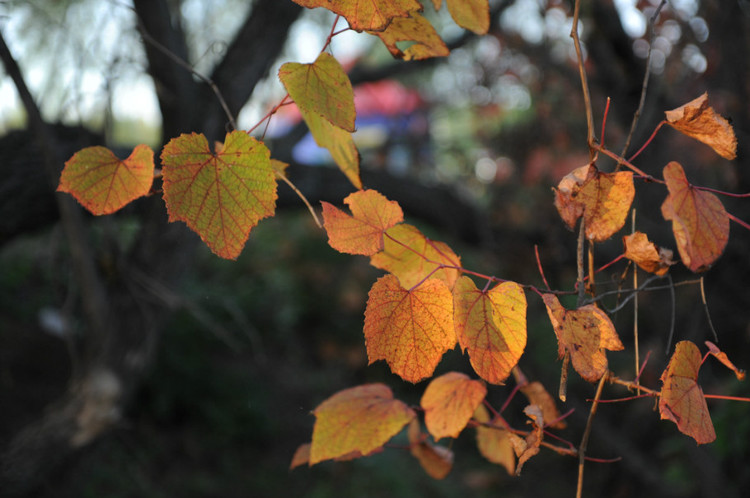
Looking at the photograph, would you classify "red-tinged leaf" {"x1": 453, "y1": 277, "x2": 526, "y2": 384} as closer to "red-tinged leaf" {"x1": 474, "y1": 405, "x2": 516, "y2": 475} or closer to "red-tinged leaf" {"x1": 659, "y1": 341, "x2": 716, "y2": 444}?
"red-tinged leaf" {"x1": 659, "y1": 341, "x2": 716, "y2": 444}

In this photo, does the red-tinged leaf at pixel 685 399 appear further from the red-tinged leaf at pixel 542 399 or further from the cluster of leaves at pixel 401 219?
the red-tinged leaf at pixel 542 399

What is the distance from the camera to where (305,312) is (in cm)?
403

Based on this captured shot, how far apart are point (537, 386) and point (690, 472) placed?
1718 mm

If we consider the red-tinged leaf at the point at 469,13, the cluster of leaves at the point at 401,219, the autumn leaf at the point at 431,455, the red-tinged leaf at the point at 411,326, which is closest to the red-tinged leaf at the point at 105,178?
the cluster of leaves at the point at 401,219

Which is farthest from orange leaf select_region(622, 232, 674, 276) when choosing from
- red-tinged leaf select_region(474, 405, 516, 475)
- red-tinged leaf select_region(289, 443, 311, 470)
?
red-tinged leaf select_region(289, 443, 311, 470)

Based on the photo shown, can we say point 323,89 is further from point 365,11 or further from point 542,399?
point 542,399

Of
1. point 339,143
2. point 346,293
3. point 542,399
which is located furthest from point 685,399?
point 346,293

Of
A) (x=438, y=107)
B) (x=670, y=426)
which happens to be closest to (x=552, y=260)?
(x=670, y=426)

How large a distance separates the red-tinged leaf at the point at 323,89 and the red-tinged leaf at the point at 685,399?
0.41 m

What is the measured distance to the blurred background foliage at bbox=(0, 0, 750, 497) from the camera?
170cm

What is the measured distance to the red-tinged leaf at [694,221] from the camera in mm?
512

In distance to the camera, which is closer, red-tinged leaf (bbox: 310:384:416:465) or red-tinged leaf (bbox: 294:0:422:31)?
red-tinged leaf (bbox: 294:0:422:31)

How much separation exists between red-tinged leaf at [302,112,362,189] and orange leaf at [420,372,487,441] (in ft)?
0.96

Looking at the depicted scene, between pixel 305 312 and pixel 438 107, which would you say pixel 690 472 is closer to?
pixel 305 312
